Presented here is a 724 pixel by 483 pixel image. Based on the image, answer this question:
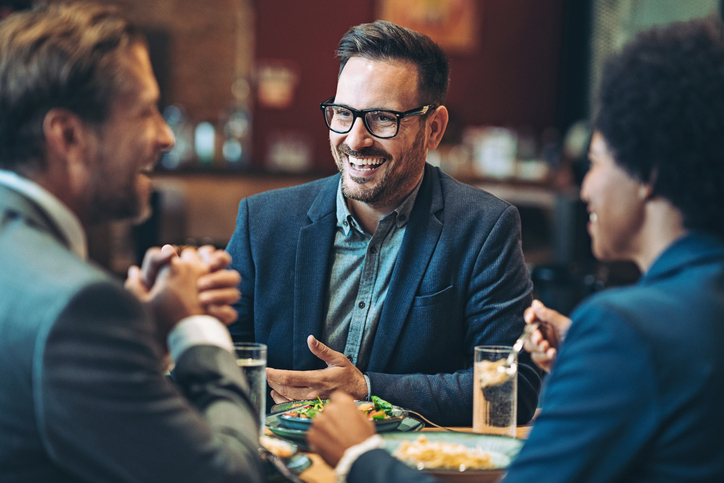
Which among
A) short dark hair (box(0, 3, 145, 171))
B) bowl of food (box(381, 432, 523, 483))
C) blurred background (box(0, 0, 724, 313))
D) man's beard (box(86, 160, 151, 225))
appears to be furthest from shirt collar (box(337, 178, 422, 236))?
blurred background (box(0, 0, 724, 313))

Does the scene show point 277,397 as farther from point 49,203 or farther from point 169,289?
point 49,203

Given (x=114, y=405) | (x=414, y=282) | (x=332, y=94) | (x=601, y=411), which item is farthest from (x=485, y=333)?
(x=332, y=94)

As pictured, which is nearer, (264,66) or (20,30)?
(20,30)

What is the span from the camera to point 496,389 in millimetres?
1402

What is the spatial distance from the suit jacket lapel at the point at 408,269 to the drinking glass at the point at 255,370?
0.50 meters

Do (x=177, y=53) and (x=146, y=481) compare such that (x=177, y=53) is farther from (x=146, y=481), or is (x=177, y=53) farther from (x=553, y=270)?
(x=146, y=481)

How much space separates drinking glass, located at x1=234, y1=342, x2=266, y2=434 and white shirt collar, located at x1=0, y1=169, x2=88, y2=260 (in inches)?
15.4

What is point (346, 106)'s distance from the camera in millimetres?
1892

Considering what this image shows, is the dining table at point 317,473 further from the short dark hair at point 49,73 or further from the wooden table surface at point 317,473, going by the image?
the short dark hair at point 49,73

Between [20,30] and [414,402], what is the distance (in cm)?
102

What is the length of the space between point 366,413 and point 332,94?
709 centimetres

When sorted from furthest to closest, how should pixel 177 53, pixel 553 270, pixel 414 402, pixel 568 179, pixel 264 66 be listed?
pixel 264 66 → pixel 177 53 → pixel 568 179 → pixel 553 270 → pixel 414 402

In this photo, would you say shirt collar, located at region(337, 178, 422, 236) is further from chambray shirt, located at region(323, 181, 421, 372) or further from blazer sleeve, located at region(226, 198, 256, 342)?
blazer sleeve, located at region(226, 198, 256, 342)

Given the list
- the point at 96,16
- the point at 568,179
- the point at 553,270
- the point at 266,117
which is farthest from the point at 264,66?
the point at 96,16
